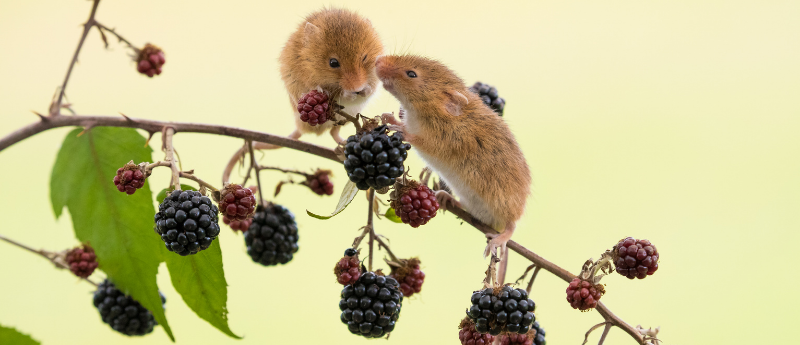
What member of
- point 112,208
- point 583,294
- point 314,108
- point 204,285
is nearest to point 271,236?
point 204,285

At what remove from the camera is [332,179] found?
2.06 meters

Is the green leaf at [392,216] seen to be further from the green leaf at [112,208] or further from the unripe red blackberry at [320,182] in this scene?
the green leaf at [112,208]

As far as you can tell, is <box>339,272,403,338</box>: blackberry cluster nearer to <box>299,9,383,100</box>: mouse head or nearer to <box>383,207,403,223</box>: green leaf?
<box>383,207,403,223</box>: green leaf

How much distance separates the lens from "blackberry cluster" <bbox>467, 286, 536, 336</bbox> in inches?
51.7

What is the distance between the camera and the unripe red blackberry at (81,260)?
1.76 metres

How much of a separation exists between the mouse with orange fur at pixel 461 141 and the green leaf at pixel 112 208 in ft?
2.50

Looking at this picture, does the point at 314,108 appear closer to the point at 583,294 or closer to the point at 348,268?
the point at 348,268

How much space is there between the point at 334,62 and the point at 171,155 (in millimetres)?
764

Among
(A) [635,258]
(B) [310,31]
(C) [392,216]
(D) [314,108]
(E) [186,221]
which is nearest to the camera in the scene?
(E) [186,221]

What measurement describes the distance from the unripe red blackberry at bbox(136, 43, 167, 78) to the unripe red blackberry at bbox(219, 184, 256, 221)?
66cm

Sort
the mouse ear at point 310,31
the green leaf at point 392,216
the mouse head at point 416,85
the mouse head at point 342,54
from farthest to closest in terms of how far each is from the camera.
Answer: the mouse ear at point 310,31, the mouse head at point 342,54, the mouse head at point 416,85, the green leaf at point 392,216

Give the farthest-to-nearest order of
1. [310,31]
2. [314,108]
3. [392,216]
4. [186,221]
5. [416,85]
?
[310,31] < [416,85] < [392,216] < [314,108] < [186,221]

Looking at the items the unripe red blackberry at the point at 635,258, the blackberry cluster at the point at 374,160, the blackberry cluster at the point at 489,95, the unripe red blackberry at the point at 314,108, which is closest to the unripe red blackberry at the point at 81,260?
the unripe red blackberry at the point at 314,108

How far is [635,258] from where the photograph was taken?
142 centimetres
